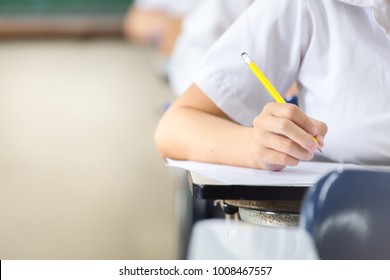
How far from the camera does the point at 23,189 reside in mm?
3160

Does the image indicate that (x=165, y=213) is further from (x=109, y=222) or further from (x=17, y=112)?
(x=17, y=112)

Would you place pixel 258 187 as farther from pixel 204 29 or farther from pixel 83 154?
pixel 83 154

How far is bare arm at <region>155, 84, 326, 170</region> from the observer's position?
0.92 m

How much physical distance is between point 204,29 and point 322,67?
92 centimetres

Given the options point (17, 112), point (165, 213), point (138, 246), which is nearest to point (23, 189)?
point (165, 213)

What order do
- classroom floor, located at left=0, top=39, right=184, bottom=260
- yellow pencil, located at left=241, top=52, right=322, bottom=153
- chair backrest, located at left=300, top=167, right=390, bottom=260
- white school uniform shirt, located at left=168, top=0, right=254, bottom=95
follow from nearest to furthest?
chair backrest, located at left=300, top=167, right=390, bottom=260 < yellow pencil, located at left=241, top=52, right=322, bottom=153 < white school uniform shirt, located at left=168, top=0, right=254, bottom=95 < classroom floor, located at left=0, top=39, right=184, bottom=260

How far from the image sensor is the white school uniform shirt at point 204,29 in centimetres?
188

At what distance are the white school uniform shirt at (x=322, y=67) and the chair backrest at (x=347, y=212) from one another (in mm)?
398

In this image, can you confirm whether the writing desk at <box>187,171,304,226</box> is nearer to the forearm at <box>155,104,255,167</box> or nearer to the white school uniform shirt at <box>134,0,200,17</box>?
the forearm at <box>155,104,255,167</box>

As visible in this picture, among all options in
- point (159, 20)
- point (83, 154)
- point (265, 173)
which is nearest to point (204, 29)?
point (265, 173)

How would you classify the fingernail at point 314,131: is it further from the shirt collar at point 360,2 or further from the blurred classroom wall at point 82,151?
the blurred classroom wall at point 82,151

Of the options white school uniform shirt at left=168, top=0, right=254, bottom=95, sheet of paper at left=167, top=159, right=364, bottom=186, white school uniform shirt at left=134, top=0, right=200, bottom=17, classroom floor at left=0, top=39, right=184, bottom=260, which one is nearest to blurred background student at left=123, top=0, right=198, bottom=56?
white school uniform shirt at left=134, top=0, right=200, bottom=17

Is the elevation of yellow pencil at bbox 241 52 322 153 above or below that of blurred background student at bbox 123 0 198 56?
below
